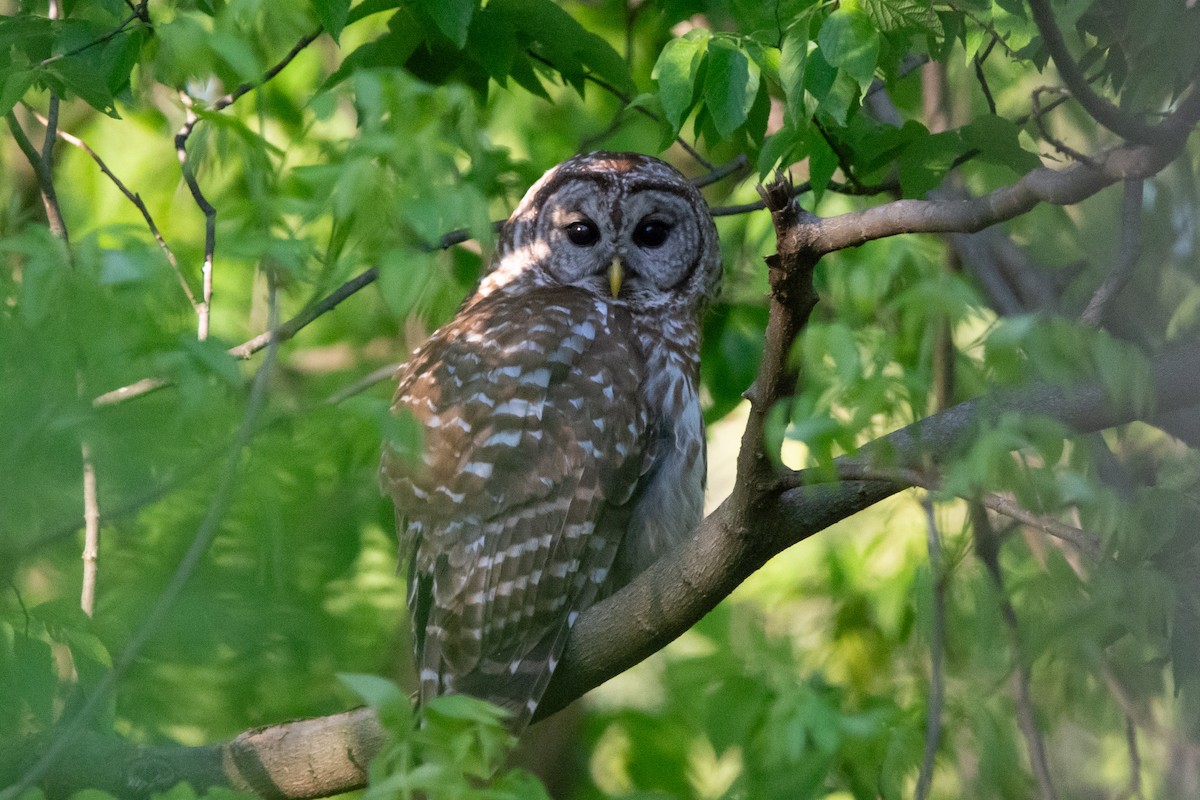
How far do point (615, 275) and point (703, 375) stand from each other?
2.21ft

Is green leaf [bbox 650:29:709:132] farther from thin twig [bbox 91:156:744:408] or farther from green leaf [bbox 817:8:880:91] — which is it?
thin twig [bbox 91:156:744:408]

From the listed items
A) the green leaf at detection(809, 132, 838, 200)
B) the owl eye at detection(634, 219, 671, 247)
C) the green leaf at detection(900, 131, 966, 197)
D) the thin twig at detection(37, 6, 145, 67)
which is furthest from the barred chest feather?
the thin twig at detection(37, 6, 145, 67)

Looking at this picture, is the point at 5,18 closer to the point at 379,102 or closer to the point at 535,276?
the point at 379,102

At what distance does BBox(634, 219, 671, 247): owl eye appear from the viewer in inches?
183

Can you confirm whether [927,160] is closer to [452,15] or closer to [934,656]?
[452,15]

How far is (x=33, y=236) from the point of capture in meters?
2.50

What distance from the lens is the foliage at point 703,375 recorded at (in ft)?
7.68

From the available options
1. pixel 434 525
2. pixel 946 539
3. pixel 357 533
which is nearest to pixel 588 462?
pixel 434 525

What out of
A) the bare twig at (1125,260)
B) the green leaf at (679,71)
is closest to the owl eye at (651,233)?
the green leaf at (679,71)

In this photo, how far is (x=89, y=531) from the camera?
291cm

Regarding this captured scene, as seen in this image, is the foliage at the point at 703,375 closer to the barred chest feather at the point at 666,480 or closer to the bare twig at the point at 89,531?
the bare twig at the point at 89,531

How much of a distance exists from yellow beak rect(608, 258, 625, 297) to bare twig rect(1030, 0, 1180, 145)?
2.11m

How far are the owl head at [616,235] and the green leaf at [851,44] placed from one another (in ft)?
6.20

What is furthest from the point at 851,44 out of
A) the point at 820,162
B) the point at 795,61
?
the point at 820,162
